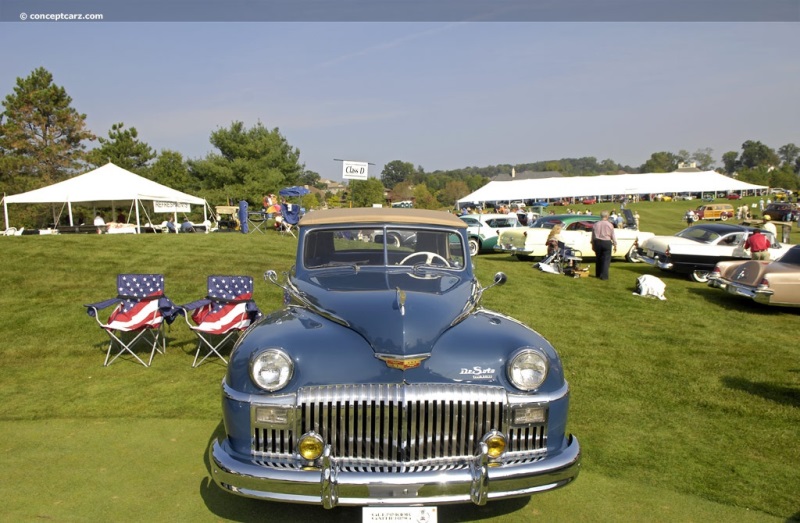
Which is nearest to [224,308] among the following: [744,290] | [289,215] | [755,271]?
[744,290]

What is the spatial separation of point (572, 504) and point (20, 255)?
15.1 meters

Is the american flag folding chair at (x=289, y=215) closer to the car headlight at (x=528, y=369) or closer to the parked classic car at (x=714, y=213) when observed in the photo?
the car headlight at (x=528, y=369)

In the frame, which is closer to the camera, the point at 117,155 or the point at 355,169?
the point at 355,169

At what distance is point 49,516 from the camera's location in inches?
165

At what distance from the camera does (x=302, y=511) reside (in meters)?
4.37

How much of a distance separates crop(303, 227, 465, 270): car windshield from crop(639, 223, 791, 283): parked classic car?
13.6 m

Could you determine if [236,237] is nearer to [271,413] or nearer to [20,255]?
[20,255]

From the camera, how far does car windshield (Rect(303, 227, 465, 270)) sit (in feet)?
19.2

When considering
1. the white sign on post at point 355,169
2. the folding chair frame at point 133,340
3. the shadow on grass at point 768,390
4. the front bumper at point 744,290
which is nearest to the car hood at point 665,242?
the front bumper at point 744,290

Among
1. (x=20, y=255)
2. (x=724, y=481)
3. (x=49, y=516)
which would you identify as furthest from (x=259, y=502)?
(x=20, y=255)

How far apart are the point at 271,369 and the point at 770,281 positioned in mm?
12129

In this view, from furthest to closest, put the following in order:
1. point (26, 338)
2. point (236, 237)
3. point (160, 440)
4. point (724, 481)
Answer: point (236, 237), point (26, 338), point (160, 440), point (724, 481)

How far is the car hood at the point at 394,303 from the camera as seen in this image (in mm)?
4082

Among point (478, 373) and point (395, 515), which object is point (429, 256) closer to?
point (478, 373)
